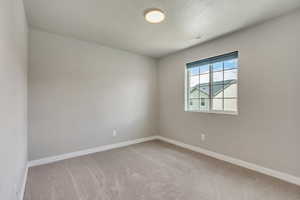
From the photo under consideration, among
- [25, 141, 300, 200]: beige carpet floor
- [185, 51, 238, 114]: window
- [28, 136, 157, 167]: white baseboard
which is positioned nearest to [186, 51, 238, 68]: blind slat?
[185, 51, 238, 114]: window

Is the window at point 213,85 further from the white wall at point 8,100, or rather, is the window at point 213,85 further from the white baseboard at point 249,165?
the white wall at point 8,100

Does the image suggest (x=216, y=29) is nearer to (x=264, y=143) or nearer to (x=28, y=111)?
(x=264, y=143)

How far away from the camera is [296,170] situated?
2.06 metres

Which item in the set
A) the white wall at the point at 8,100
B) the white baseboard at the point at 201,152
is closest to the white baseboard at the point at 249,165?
the white baseboard at the point at 201,152

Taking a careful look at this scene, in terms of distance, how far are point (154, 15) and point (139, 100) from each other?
230 centimetres

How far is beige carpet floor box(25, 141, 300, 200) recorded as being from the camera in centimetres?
185

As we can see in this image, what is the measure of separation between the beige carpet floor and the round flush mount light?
7.82 feet

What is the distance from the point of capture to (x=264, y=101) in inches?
92.6

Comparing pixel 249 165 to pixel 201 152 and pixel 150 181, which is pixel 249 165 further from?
pixel 150 181

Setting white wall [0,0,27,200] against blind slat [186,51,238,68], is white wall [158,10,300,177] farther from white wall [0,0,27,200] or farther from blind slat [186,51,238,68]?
white wall [0,0,27,200]

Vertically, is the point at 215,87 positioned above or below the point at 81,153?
above

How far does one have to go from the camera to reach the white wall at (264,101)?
209 cm

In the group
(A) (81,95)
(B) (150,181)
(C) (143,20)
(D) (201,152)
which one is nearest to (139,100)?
(A) (81,95)

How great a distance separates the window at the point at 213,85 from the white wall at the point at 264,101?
16 centimetres
